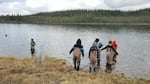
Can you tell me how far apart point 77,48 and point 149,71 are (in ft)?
23.1

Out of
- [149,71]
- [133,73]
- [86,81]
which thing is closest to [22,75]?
[86,81]

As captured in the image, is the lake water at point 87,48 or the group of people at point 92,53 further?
the lake water at point 87,48

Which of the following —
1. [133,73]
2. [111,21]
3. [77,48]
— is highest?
[111,21]

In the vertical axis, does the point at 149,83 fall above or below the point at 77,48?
below

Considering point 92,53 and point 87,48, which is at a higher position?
point 92,53

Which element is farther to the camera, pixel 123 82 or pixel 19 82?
pixel 123 82

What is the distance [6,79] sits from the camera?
16.6m

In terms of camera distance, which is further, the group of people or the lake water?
the lake water

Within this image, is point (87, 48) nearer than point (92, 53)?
No

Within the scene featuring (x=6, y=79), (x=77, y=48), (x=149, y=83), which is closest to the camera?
(x=6, y=79)

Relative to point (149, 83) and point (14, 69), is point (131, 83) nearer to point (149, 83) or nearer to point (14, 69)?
point (149, 83)

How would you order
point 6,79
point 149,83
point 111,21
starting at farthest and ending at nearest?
point 111,21
point 149,83
point 6,79

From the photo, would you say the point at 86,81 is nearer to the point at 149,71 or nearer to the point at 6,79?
the point at 6,79

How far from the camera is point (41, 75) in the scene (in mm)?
17578
